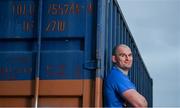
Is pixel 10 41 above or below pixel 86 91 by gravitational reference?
above

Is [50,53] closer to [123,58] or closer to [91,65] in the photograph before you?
[91,65]

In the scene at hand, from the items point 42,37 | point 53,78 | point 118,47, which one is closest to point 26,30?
point 42,37

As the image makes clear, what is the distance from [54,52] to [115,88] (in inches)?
30.0

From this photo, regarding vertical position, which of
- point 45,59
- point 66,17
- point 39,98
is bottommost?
point 39,98

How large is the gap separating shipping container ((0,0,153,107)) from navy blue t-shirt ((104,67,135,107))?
9cm

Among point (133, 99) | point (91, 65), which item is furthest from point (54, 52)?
point (133, 99)

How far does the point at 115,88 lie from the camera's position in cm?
555

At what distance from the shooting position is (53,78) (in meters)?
5.56

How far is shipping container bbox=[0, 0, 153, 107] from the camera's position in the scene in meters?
5.48

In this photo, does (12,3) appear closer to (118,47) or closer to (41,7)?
(41,7)

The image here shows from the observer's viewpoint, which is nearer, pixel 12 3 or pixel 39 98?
pixel 39 98

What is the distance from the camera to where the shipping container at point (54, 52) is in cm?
548

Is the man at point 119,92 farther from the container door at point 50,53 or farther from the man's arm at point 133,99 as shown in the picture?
the container door at point 50,53

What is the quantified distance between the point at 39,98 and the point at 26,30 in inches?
31.2
